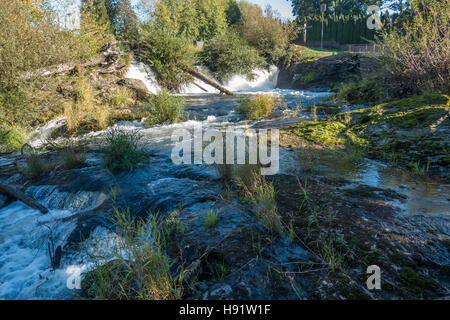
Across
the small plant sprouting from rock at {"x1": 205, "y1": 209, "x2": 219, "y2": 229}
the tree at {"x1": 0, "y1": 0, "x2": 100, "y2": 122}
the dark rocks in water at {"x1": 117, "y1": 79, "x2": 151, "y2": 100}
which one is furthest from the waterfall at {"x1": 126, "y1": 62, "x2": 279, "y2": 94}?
the small plant sprouting from rock at {"x1": 205, "y1": 209, "x2": 219, "y2": 229}

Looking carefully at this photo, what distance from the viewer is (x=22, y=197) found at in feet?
12.4

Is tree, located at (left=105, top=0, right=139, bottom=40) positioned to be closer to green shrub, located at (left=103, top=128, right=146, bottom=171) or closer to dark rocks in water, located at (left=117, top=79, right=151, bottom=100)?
dark rocks in water, located at (left=117, top=79, right=151, bottom=100)

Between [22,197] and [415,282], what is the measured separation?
14.7 feet

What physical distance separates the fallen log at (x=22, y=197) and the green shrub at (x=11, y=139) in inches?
114

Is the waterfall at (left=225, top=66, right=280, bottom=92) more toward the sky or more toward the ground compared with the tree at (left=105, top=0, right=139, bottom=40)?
more toward the ground

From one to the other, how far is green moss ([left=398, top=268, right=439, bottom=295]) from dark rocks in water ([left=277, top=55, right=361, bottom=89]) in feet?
49.8

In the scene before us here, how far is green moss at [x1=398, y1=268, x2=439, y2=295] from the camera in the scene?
1732mm

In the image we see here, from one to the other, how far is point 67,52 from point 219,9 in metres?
28.3

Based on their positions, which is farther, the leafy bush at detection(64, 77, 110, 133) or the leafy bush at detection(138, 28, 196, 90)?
the leafy bush at detection(138, 28, 196, 90)

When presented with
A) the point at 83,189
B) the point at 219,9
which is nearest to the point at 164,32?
the point at 83,189

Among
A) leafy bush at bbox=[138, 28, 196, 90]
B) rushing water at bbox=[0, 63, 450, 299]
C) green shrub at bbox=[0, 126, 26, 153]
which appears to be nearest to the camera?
rushing water at bbox=[0, 63, 450, 299]

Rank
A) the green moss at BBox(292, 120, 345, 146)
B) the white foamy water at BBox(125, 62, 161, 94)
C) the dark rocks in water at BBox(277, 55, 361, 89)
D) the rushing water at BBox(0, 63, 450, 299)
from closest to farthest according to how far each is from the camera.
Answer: the rushing water at BBox(0, 63, 450, 299), the green moss at BBox(292, 120, 345, 146), the white foamy water at BBox(125, 62, 161, 94), the dark rocks in water at BBox(277, 55, 361, 89)

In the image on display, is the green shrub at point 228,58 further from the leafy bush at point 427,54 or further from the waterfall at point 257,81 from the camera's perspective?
the leafy bush at point 427,54
